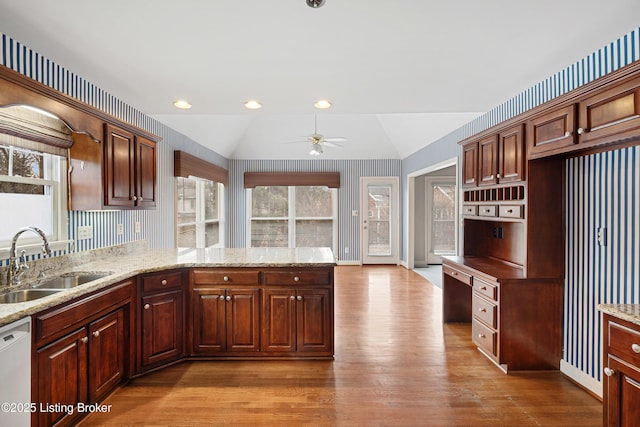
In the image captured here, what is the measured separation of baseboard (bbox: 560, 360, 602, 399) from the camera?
8.18 ft

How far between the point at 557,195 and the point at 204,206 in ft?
17.4

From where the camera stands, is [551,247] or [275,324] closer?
[551,247]

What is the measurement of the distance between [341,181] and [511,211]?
16.8 feet

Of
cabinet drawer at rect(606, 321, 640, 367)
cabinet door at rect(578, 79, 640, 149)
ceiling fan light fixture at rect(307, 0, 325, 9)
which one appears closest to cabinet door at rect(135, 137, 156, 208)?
ceiling fan light fixture at rect(307, 0, 325, 9)

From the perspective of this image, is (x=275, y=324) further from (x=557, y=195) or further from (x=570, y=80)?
(x=570, y=80)

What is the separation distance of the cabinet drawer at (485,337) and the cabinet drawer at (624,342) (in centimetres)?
113

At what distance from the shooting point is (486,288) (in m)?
3.04

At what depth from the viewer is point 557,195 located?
9.21 ft

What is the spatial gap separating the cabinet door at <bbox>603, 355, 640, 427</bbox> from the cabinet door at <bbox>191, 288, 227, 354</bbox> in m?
2.59

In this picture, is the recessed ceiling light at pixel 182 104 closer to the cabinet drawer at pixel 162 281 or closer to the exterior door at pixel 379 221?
the cabinet drawer at pixel 162 281

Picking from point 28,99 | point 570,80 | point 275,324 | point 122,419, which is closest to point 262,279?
point 275,324

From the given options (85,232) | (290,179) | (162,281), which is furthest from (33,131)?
(290,179)

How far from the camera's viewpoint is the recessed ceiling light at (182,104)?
3.33 m

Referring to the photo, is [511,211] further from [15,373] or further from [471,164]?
[15,373]
